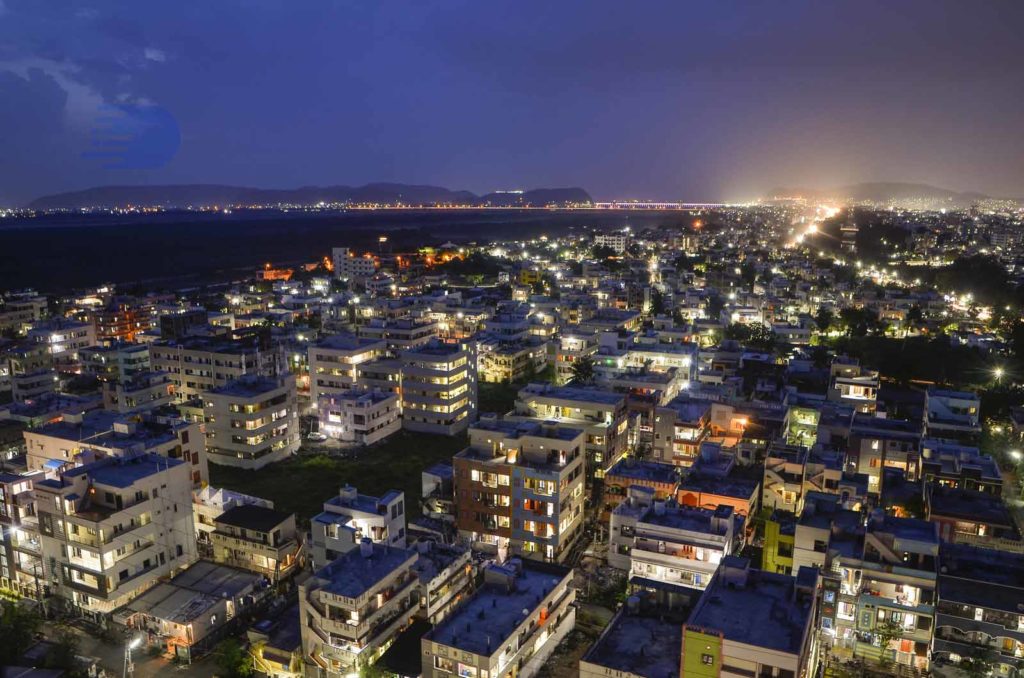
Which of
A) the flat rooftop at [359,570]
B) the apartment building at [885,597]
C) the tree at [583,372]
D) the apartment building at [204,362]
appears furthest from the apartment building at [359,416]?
the apartment building at [885,597]

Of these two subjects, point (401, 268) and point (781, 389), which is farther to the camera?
point (401, 268)

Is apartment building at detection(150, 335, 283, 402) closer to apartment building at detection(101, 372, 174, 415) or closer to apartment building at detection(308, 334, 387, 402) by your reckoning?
apartment building at detection(101, 372, 174, 415)

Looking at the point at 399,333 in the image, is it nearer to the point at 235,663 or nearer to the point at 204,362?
the point at 204,362

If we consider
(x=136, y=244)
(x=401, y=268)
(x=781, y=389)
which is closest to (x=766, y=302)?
(x=781, y=389)

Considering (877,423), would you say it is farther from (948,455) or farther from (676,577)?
(676,577)

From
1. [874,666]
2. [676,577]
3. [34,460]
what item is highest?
[34,460]

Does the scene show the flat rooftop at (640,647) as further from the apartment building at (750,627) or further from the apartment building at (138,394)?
Answer: the apartment building at (138,394)
